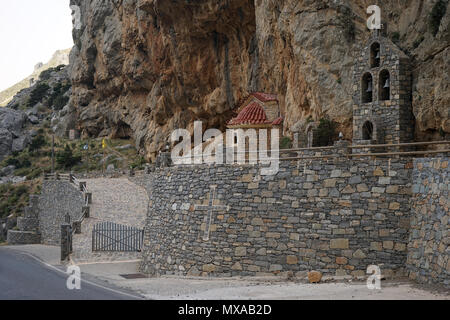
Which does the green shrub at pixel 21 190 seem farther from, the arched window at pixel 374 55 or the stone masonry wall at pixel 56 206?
Answer: the arched window at pixel 374 55

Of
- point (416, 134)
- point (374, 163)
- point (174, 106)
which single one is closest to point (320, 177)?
point (374, 163)

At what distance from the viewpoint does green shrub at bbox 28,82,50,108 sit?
96.6 metres

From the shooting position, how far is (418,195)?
13.9m

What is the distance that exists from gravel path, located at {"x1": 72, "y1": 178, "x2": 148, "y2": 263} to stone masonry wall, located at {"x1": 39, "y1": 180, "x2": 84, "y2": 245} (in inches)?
57.9

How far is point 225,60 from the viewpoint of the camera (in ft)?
139

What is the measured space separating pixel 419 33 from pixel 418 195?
10948 mm

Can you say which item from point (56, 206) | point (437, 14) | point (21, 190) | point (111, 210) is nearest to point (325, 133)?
point (437, 14)

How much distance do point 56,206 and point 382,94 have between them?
94.3ft

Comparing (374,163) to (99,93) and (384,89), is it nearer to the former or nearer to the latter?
(384,89)

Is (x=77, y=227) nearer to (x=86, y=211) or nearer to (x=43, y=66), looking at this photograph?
(x=86, y=211)

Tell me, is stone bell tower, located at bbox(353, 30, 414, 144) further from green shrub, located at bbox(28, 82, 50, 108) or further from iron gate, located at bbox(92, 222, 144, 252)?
green shrub, located at bbox(28, 82, 50, 108)

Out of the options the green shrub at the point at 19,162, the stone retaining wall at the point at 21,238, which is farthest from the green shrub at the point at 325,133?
the green shrub at the point at 19,162

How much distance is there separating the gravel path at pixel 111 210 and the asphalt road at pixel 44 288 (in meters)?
3.87

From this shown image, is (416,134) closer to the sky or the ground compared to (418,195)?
closer to the sky
